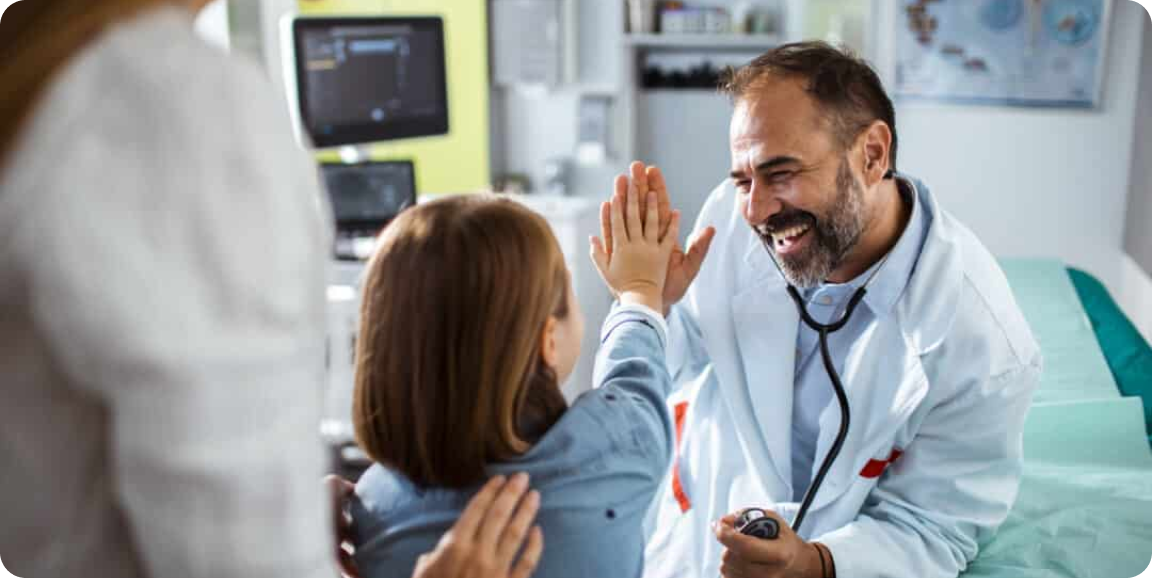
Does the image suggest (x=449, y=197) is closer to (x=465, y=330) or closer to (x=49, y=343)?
(x=465, y=330)

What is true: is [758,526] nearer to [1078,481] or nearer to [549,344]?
[549,344]

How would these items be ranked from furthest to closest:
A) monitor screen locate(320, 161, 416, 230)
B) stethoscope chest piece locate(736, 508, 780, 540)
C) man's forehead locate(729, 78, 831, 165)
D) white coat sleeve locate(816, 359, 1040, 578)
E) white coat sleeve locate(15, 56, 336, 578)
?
monitor screen locate(320, 161, 416, 230), man's forehead locate(729, 78, 831, 165), white coat sleeve locate(816, 359, 1040, 578), stethoscope chest piece locate(736, 508, 780, 540), white coat sleeve locate(15, 56, 336, 578)

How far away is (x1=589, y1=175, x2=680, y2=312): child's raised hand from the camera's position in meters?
1.23

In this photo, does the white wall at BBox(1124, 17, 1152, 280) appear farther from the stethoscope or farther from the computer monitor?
the computer monitor

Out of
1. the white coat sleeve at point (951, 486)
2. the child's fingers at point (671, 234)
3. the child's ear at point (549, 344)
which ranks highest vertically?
the child's fingers at point (671, 234)

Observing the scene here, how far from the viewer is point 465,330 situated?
0.89m

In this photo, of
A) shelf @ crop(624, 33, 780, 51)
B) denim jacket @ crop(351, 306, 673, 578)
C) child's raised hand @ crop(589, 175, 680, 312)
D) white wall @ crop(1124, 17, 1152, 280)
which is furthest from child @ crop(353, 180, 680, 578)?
shelf @ crop(624, 33, 780, 51)

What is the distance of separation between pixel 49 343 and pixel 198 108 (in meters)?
0.14

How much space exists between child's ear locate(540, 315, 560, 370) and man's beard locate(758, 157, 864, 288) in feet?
1.95

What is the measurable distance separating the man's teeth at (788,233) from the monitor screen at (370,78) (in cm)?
183

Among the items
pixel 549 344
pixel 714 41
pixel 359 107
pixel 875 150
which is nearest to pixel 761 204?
pixel 875 150

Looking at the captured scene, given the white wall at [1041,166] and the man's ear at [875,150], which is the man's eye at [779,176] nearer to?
the man's ear at [875,150]

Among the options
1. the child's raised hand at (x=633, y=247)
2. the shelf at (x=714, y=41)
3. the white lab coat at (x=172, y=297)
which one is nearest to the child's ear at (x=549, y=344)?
the child's raised hand at (x=633, y=247)

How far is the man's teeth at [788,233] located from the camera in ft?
4.72
